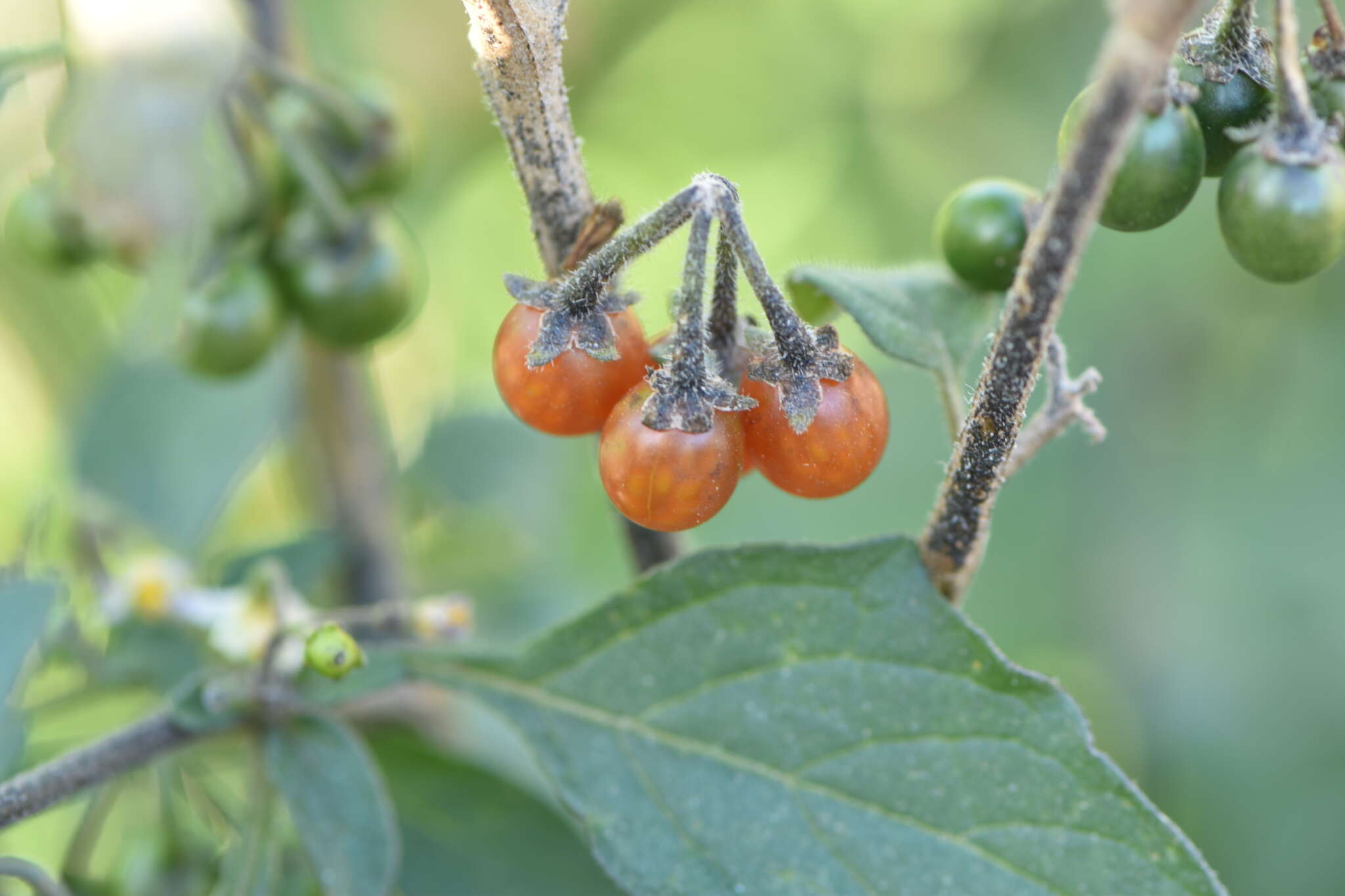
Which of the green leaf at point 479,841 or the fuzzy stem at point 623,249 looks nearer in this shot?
the fuzzy stem at point 623,249

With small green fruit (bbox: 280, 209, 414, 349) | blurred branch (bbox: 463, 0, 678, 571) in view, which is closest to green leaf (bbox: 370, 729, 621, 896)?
small green fruit (bbox: 280, 209, 414, 349)

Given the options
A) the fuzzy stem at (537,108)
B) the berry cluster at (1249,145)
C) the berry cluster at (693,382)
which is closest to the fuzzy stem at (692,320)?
the berry cluster at (693,382)

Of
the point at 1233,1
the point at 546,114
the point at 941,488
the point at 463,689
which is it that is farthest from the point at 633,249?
the point at 463,689

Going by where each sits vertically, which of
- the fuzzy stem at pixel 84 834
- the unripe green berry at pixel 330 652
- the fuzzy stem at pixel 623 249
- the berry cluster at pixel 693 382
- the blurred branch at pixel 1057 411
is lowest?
the fuzzy stem at pixel 84 834

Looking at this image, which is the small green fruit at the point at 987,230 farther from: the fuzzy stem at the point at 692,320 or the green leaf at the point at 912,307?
the fuzzy stem at the point at 692,320

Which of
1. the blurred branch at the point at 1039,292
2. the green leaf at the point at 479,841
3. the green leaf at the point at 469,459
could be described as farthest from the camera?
the green leaf at the point at 469,459

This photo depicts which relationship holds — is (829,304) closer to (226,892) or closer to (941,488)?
(941,488)
